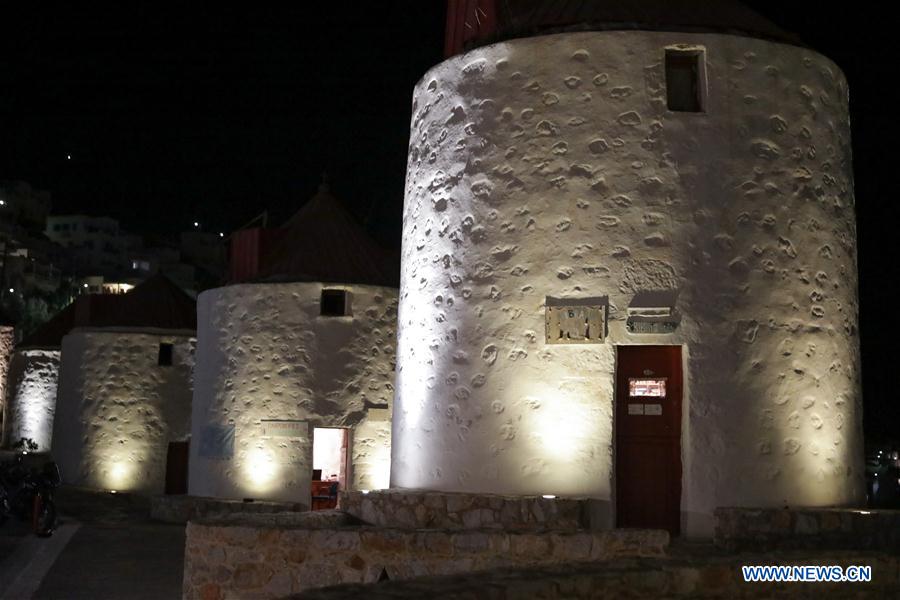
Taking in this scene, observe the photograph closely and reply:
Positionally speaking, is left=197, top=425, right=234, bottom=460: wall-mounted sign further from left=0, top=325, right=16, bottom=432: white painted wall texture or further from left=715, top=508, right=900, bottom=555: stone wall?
left=0, top=325, right=16, bottom=432: white painted wall texture

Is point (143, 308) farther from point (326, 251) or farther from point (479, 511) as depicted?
point (479, 511)

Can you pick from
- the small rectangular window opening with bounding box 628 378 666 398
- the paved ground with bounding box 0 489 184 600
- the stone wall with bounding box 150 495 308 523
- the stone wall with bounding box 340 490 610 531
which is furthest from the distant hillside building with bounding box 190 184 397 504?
the small rectangular window opening with bounding box 628 378 666 398

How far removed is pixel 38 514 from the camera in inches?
658

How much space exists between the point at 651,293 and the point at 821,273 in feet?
6.39

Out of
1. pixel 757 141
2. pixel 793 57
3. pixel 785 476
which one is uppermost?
pixel 793 57

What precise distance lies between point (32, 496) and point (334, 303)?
244 inches

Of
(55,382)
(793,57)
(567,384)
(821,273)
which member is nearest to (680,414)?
(567,384)

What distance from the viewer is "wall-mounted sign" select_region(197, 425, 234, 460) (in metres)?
20.0

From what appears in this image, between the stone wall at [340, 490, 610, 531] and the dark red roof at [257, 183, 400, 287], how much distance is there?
920cm

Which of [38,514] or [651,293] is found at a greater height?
[651,293]

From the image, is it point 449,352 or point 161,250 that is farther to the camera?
point 161,250

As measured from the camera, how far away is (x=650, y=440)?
437 inches

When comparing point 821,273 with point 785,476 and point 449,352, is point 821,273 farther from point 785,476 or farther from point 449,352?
point 449,352

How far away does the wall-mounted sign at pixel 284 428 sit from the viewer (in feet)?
64.1
